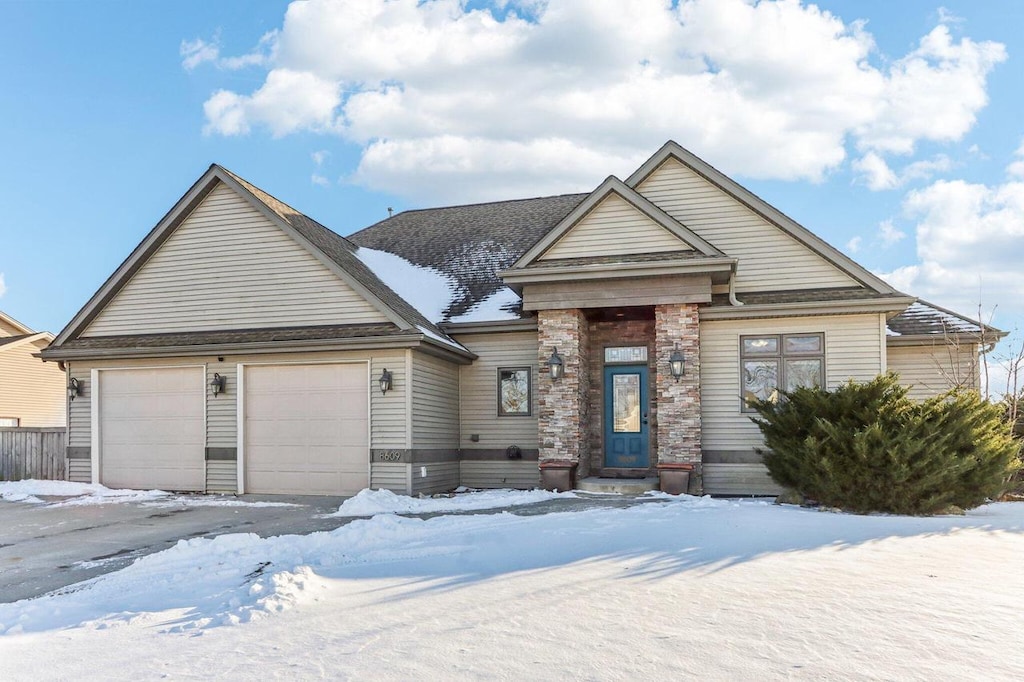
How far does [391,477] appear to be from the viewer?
47.6ft

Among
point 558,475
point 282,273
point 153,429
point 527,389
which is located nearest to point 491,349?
point 527,389

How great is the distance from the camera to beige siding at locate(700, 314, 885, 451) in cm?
1448

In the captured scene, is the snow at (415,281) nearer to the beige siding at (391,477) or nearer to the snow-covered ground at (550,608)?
the beige siding at (391,477)

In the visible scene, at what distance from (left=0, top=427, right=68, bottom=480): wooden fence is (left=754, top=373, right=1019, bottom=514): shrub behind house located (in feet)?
52.2

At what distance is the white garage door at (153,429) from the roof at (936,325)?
47.8 feet

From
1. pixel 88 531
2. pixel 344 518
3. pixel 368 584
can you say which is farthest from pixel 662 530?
pixel 88 531

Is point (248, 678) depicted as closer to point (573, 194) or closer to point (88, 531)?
point (88, 531)

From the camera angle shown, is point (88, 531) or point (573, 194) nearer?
point (88, 531)

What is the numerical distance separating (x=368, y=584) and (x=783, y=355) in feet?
34.3

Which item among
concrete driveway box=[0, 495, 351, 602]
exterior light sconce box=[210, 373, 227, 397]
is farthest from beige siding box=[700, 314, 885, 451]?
exterior light sconce box=[210, 373, 227, 397]

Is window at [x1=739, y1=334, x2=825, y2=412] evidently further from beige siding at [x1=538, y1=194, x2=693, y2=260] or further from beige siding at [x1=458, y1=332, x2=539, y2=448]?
beige siding at [x1=458, y1=332, x2=539, y2=448]

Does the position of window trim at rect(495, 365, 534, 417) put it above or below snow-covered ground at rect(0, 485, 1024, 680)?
above

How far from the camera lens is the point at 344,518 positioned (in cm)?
1171

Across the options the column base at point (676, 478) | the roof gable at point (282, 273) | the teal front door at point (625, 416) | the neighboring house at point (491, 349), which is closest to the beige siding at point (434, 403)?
the neighboring house at point (491, 349)
